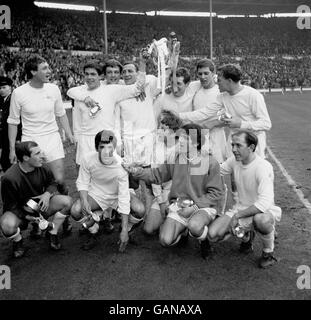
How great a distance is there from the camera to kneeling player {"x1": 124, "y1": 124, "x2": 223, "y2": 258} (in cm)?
429

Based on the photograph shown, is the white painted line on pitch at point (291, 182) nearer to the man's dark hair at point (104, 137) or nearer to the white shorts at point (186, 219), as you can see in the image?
the white shorts at point (186, 219)

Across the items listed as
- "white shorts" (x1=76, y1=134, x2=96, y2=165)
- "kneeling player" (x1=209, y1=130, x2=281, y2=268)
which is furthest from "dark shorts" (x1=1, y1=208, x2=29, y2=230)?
"kneeling player" (x1=209, y1=130, x2=281, y2=268)

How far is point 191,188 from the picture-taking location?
4.40m

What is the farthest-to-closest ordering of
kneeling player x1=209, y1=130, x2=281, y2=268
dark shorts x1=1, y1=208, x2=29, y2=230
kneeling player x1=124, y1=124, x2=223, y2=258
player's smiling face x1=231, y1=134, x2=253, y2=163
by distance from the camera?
dark shorts x1=1, y1=208, x2=29, y2=230
kneeling player x1=124, y1=124, x2=223, y2=258
player's smiling face x1=231, y1=134, x2=253, y2=163
kneeling player x1=209, y1=130, x2=281, y2=268

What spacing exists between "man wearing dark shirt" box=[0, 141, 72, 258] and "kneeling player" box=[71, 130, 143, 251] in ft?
0.71

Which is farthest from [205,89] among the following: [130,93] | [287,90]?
[287,90]

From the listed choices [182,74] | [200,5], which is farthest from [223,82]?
[200,5]

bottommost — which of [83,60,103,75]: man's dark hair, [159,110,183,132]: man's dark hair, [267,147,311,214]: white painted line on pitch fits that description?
[267,147,311,214]: white painted line on pitch

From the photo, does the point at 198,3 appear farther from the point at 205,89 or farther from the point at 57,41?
the point at 205,89

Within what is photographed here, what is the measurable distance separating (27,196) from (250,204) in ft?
7.77

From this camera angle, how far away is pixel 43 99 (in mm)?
5121

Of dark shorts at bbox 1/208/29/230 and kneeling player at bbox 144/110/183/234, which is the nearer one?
dark shorts at bbox 1/208/29/230

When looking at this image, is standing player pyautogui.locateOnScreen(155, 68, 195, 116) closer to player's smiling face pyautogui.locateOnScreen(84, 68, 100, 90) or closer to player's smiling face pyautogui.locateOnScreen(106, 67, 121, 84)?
player's smiling face pyautogui.locateOnScreen(106, 67, 121, 84)
